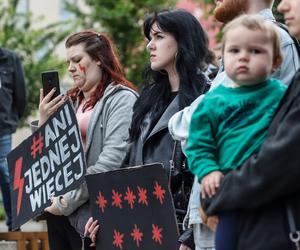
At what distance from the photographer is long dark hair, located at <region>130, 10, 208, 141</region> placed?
5.55 m

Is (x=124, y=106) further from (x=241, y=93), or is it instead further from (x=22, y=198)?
(x=241, y=93)

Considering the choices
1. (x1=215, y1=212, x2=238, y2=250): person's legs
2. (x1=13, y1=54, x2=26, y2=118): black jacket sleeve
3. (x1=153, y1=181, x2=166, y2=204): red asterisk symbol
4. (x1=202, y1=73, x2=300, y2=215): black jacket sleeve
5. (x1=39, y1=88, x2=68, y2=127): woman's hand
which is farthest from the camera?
(x1=13, y1=54, x2=26, y2=118): black jacket sleeve

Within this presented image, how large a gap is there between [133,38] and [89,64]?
11679 millimetres

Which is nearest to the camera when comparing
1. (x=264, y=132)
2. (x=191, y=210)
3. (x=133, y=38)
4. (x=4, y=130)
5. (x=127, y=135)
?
(x=264, y=132)

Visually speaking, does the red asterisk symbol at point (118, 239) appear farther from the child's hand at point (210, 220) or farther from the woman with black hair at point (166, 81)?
the child's hand at point (210, 220)

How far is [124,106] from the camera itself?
6.20 metres

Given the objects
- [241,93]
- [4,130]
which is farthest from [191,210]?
[4,130]

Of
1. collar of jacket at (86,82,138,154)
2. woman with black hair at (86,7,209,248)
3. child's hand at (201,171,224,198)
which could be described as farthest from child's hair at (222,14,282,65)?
collar of jacket at (86,82,138,154)

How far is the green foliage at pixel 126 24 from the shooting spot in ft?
58.4

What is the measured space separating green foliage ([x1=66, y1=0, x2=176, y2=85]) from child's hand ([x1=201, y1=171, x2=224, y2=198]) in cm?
1373

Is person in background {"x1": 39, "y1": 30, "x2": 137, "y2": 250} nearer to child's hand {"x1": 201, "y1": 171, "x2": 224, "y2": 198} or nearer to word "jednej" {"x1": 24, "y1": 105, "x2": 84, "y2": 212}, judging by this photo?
word "jednej" {"x1": 24, "y1": 105, "x2": 84, "y2": 212}

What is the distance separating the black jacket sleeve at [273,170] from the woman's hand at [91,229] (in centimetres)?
210

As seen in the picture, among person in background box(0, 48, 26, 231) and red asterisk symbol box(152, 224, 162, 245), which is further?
person in background box(0, 48, 26, 231)

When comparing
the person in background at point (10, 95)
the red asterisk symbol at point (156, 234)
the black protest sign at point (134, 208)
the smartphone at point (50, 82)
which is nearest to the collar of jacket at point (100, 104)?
the smartphone at point (50, 82)
